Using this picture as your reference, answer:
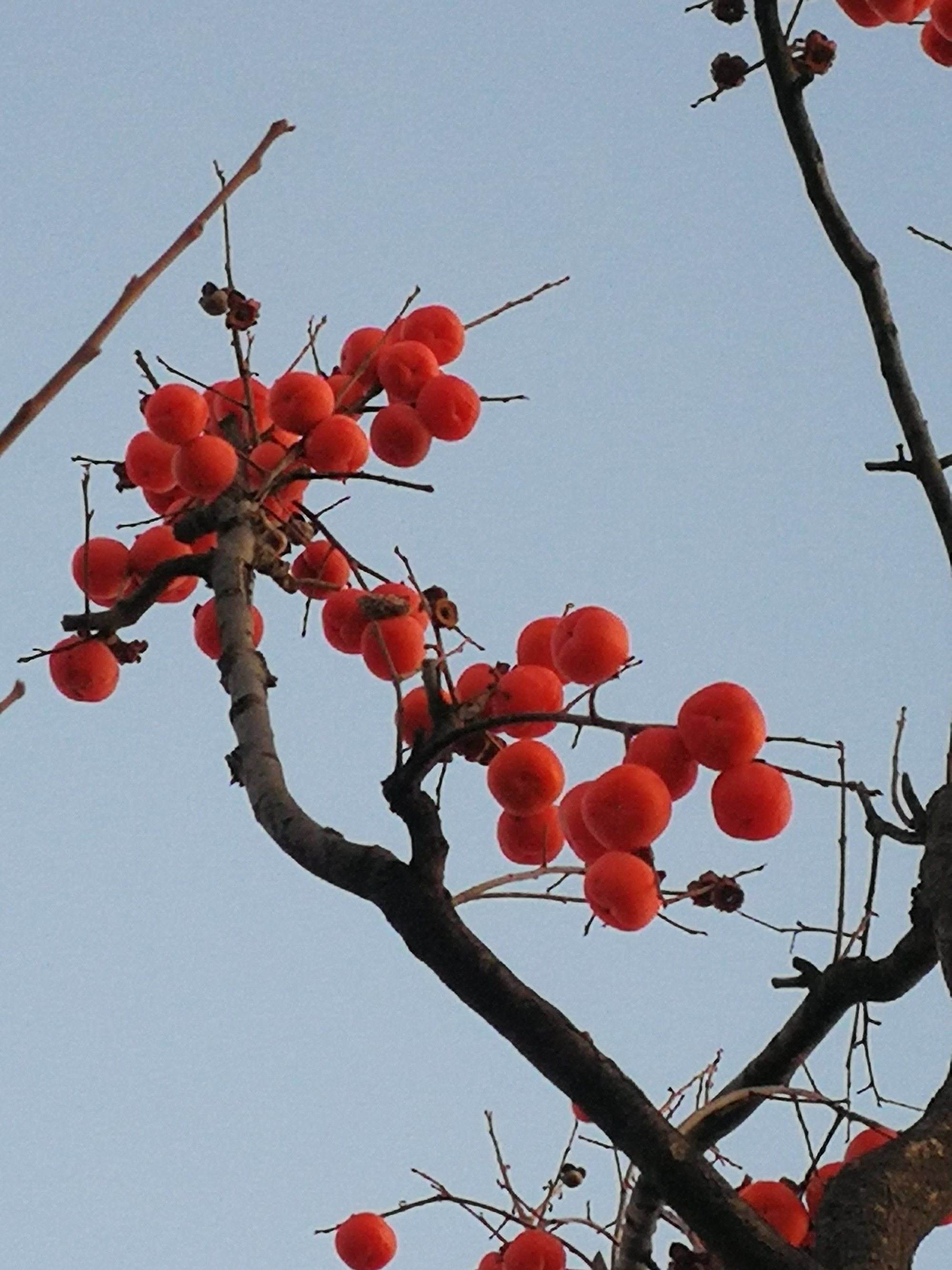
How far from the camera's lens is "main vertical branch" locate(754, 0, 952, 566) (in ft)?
9.43

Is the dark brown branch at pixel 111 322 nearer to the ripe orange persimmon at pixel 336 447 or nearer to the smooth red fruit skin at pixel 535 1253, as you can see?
the ripe orange persimmon at pixel 336 447

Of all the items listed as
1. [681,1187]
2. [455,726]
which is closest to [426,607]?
[455,726]

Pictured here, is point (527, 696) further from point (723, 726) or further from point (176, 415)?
point (176, 415)

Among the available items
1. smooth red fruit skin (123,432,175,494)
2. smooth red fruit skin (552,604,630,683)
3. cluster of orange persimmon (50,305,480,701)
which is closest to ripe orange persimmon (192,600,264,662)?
cluster of orange persimmon (50,305,480,701)

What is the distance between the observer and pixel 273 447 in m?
3.91

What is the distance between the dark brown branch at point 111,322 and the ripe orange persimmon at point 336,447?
2445mm

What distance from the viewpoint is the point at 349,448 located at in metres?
3.77

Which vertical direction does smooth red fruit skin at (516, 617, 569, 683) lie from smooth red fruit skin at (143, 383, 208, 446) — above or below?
below

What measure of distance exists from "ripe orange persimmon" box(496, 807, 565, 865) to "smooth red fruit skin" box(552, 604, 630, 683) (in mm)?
298

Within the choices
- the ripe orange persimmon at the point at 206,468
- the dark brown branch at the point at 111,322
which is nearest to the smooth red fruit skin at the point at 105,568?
the ripe orange persimmon at the point at 206,468

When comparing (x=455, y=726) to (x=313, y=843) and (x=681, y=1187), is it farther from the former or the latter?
(x=681, y=1187)

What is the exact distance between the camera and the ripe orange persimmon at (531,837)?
3373 millimetres

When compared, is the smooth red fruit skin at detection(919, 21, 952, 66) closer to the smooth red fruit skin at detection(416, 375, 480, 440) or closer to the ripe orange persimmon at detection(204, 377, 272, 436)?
the smooth red fruit skin at detection(416, 375, 480, 440)

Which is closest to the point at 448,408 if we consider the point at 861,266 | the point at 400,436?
the point at 400,436
